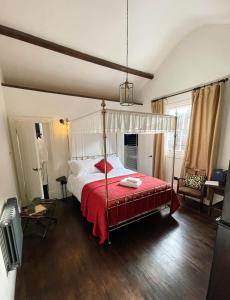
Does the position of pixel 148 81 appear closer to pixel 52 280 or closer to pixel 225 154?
pixel 225 154

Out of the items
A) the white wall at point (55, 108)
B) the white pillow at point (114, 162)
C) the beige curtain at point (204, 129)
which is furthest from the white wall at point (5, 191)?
the beige curtain at point (204, 129)

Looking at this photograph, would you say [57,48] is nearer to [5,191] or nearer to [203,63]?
[5,191]

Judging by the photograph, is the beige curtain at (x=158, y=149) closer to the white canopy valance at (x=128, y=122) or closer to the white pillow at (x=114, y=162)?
the white pillow at (x=114, y=162)

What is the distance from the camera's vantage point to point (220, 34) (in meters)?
2.63

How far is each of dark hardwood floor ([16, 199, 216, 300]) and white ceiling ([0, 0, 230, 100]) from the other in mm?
3288

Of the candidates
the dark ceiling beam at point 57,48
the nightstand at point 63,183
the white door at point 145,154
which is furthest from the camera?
the white door at point 145,154

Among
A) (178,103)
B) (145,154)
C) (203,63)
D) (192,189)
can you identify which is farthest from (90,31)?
(192,189)

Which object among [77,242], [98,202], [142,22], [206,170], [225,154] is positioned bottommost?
[77,242]

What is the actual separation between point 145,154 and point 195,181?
1.88 meters

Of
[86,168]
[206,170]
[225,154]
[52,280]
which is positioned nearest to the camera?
[52,280]

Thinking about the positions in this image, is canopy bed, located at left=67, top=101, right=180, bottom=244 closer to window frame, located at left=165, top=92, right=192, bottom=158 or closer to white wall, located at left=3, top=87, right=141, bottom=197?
white wall, located at left=3, top=87, right=141, bottom=197

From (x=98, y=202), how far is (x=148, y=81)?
3770 millimetres

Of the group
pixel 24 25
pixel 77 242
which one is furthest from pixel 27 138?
pixel 77 242

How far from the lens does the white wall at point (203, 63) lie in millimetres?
2658
